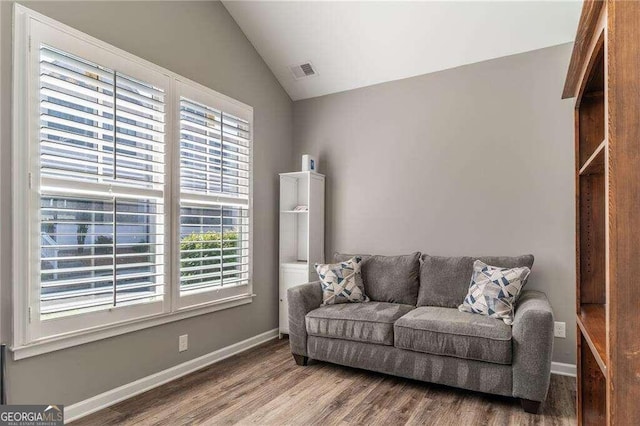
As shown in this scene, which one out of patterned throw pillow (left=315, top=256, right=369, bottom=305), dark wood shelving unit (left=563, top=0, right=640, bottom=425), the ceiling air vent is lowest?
patterned throw pillow (left=315, top=256, right=369, bottom=305)

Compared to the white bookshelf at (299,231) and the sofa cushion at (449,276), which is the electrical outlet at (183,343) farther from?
the sofa cushion at (449,276)

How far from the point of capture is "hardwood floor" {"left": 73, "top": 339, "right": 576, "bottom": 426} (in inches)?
92.5

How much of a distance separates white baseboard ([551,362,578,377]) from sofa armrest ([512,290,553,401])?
854mm

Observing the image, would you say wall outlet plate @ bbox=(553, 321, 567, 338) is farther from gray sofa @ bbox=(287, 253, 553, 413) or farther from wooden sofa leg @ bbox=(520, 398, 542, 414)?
wooden sofa leg @ bbox=(520, 398, 542, 414)

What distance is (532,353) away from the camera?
240 centimetres

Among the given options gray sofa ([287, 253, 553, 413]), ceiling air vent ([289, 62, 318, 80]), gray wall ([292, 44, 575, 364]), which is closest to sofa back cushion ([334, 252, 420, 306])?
gray sofa ([287, 253, 553, 413])

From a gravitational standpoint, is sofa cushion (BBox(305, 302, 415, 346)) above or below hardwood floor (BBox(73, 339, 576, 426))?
above

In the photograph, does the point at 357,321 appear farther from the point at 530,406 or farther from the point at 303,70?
the point at 303,70

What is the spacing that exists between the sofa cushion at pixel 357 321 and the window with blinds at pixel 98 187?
1.28m

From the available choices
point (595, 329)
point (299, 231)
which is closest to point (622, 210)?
point (595, 329)

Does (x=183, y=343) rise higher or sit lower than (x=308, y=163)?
lower

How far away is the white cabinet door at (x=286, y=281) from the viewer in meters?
3.96

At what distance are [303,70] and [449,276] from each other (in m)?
2.56

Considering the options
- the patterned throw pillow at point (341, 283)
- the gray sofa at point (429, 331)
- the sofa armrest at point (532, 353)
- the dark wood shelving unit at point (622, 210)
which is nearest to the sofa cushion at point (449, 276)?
the gray sofa at point (429, 331)
